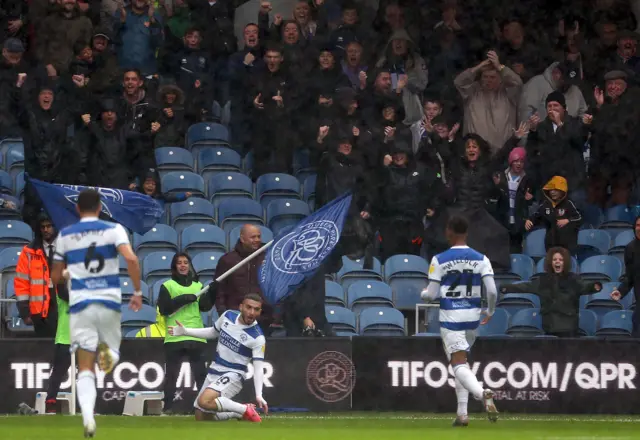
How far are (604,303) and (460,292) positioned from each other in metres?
5.84

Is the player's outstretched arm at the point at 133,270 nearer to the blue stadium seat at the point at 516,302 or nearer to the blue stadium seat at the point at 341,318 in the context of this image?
the blue stadium seat at the point at 341,318

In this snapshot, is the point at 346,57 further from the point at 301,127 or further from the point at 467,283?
the point at 467,283

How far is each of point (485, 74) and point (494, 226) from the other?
2.58 meters

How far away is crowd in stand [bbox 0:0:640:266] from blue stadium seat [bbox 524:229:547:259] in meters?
0.20

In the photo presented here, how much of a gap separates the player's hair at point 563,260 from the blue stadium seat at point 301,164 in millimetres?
4321

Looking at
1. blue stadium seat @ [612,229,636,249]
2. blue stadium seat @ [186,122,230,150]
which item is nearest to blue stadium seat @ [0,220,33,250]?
blue stadium seat @ [186,122,230,150]

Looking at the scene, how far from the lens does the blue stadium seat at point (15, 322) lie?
61.4 feet

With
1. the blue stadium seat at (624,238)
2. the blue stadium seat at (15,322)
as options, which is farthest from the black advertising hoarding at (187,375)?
the blue stadium seat at (624,238)

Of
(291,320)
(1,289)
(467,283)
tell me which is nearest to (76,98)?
(1,289)

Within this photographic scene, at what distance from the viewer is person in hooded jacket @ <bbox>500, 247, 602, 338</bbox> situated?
18766mm

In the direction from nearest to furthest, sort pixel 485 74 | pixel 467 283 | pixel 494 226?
pixel 467 283 < pixel 494 226 < pixel 485 74

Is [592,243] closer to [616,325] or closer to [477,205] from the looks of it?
[616,325]

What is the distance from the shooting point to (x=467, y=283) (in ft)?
49.3

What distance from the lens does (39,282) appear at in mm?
17328
